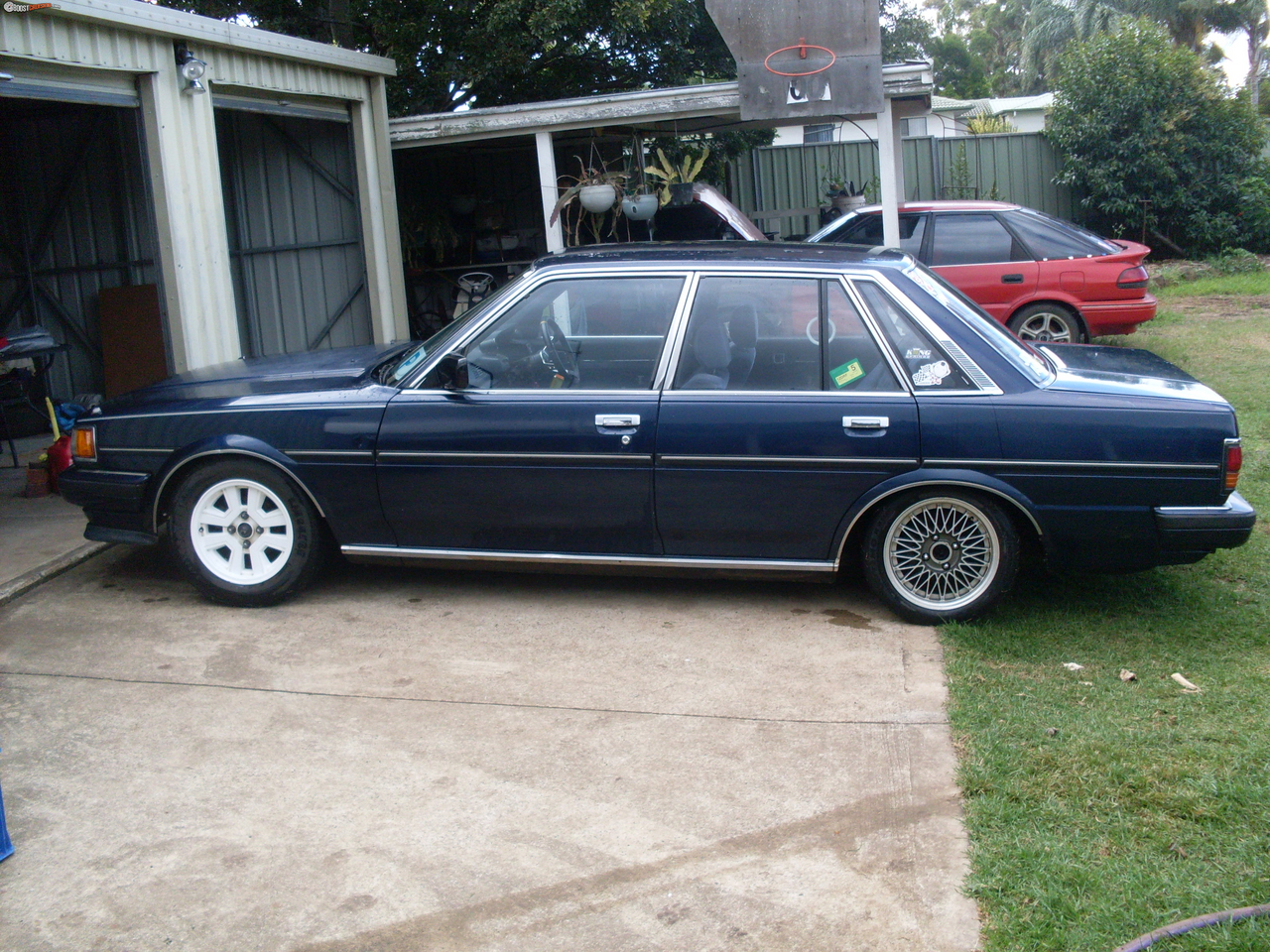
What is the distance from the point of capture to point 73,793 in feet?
13.0

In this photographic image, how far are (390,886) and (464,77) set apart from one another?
11898 millimetres

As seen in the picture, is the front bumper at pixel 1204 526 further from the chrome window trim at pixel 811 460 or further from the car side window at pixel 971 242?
the car side window at pixel 971 242

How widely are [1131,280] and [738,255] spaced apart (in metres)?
6.78

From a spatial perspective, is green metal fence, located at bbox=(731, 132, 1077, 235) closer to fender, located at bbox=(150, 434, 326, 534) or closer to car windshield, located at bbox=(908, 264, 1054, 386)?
car windshield, located at bbox=(908, 264, 1054, 386)

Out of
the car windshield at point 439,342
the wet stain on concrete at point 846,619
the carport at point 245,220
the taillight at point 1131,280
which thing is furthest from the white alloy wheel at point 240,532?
the taillight at point 1131,280

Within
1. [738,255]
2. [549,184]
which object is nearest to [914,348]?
[738,255]

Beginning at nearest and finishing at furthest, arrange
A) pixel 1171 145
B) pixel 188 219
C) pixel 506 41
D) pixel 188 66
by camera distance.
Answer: pixel 188 66 → pixel 188 219 → pixel 506 41 → pixel 1171 145

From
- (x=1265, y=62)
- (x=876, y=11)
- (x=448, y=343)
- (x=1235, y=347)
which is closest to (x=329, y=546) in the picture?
(x=448, y=343)

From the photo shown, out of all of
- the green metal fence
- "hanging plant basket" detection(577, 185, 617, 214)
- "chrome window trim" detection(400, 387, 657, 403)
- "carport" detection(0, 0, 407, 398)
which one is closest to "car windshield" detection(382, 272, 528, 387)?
"chrome window trim" detection(400, 387, 657, 403)

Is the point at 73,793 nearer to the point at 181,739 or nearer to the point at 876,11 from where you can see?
the point at 181,739

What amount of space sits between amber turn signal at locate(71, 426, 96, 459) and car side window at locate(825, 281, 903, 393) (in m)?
3.40

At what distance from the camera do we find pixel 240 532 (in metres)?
5.54

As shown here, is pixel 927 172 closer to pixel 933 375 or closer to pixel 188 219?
pixel 188 219

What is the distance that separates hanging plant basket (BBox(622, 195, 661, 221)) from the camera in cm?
1142
